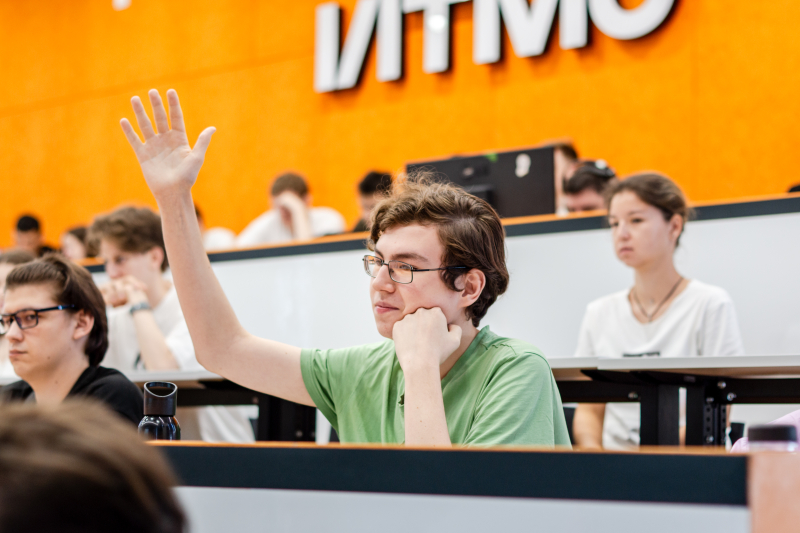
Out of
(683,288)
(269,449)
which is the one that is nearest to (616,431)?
(683,288)

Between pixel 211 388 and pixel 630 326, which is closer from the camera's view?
pixel 211 388

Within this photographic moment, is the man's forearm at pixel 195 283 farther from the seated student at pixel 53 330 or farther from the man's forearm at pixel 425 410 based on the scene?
the seated student at pixel 53 330

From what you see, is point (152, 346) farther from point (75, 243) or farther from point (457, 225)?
point (75, 243)

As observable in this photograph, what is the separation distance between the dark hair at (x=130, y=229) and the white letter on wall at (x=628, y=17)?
3.19 meters

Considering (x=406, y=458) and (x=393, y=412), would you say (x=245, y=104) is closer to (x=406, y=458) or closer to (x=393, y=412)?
(x=393, y=412)

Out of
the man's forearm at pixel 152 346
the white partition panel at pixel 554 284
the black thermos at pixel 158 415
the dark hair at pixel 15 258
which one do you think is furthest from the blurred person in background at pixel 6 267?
the black thermos at pixel 158 415

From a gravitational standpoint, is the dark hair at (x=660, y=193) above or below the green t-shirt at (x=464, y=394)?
above

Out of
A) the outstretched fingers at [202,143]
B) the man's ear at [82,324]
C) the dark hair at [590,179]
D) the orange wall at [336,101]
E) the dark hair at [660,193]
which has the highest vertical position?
the orange wall at [336,101]

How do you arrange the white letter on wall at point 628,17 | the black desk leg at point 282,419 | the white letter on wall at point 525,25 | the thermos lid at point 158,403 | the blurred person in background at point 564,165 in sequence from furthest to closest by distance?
the white letter on wall at point 525,25, the white letter on wall at point 628,17, the blurred person in background at point 564,165, the black desk leg at point 282,419, the thermos lid at point 158,403

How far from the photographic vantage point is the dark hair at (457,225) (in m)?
1.50

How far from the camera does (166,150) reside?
1432mm

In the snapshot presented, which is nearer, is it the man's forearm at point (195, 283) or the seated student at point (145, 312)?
the man's forearm at point (195, 283)

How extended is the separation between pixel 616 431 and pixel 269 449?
194 cm

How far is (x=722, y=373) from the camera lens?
1866mm
